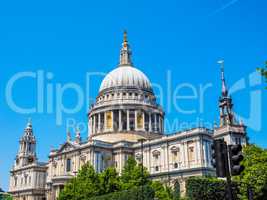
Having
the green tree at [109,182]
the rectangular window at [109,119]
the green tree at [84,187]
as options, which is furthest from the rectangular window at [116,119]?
the green tree at [109,182]

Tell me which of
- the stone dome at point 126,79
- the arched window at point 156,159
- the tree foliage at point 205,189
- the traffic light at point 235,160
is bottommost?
the tree foliage at point 205,189

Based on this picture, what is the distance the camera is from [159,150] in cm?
8081

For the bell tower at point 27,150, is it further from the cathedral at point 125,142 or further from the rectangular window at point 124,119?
the rectangular window at point 124,119

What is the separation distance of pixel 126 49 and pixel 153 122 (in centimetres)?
2813

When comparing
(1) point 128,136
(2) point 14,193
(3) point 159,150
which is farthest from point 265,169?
(2) point 14,193

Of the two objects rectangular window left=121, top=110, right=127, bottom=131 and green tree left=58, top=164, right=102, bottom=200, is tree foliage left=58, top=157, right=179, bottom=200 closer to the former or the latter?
green tree left=58, top=164, right=102, bottom=200

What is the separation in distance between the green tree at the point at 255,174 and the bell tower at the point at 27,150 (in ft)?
265

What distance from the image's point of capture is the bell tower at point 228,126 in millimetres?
70438

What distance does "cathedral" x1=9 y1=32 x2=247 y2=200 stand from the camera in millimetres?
73562

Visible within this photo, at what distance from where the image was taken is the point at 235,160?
41.7 feet

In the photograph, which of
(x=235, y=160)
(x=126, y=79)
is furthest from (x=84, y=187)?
(x=235, y=160)

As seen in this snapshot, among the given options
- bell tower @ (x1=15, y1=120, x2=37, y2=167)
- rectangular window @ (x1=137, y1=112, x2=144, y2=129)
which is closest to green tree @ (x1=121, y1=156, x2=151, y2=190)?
rectangular window @ (x1=137, y1=112, x2=144, y2=129)

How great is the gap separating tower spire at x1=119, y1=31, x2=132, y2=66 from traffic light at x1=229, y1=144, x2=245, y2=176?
9960 centimetres

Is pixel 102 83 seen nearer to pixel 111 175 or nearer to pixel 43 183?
pixel 43 183
